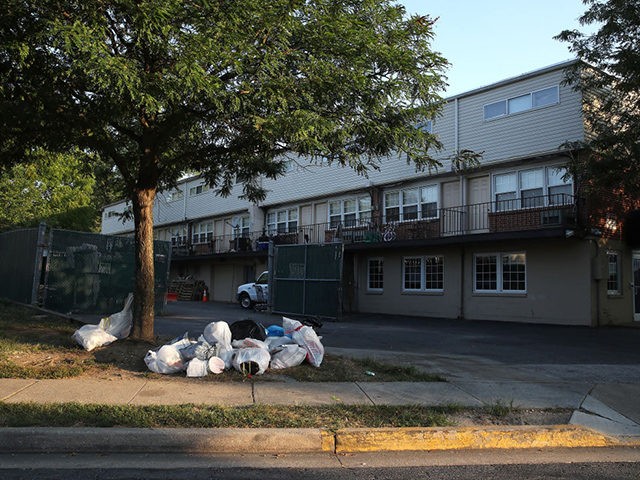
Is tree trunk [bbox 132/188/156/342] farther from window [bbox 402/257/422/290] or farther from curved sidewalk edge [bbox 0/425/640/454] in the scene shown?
window [bbox 402/257/422/290]

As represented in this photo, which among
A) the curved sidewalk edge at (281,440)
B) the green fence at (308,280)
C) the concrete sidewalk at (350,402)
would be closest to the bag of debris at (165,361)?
the concrete sidewalk at (350,402)

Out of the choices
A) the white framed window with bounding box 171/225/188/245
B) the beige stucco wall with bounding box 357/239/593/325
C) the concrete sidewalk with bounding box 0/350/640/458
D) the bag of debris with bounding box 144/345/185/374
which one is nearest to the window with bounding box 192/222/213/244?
the white framed window with bounding box 171/225/188/245

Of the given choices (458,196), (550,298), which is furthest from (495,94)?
(550,298)

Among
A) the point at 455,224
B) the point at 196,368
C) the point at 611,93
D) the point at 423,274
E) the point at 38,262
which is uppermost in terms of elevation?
the point at 611,93

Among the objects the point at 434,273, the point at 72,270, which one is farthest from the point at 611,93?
the point at 72,270

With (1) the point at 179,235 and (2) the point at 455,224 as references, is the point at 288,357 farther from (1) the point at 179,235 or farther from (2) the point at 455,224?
(1) the point at 179,235

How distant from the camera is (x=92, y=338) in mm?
8609

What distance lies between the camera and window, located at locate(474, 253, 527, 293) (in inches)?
722

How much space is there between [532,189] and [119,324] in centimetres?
1420

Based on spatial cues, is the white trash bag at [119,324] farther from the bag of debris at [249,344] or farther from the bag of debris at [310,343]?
the bag of debris at [310,343]

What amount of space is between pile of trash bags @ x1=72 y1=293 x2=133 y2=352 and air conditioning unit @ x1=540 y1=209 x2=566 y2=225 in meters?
12.8

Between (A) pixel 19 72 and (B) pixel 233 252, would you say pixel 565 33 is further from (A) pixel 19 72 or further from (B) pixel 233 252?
(B) pixel 233 252

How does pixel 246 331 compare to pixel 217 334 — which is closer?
pixel 217 334

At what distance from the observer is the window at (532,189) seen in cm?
1728
